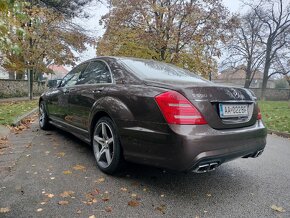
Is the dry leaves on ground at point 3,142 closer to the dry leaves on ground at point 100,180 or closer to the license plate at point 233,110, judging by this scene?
the dry leaves on ground at point 100,180

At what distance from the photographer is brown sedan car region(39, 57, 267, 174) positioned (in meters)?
→ 2.61

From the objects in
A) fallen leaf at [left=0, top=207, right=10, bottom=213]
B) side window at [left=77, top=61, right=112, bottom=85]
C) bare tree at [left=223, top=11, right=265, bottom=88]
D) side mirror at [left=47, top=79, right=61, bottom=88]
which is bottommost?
fallen leaf at [left=0, top=207, right=10, bottom=213]

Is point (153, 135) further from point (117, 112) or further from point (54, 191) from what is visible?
point (54, 191)

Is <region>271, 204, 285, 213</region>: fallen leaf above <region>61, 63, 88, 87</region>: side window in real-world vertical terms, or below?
below

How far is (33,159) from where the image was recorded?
12.9 feet

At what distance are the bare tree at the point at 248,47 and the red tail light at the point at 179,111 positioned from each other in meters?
31.6

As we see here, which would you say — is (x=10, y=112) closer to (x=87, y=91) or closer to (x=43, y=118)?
(x=43, y=118)

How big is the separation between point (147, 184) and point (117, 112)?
923 millimetres

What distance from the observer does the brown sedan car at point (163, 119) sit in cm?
261

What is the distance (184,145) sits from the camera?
2.54 metres

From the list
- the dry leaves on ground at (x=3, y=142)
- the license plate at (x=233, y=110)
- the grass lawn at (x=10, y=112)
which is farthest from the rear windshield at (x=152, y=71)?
the grass lawn at (x=10, y=112)

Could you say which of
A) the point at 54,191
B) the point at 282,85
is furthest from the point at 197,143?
the point at 282,85

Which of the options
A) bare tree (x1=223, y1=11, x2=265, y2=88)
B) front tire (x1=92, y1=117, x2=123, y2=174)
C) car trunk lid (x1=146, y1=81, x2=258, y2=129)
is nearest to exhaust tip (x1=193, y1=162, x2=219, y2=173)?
car trunk lid (x1=146, y1=81, x2=258, y2=129)

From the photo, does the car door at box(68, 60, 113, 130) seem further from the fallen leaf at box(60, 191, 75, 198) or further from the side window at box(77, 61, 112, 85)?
the fallen leaf at box(60, 191, 75, 198)
